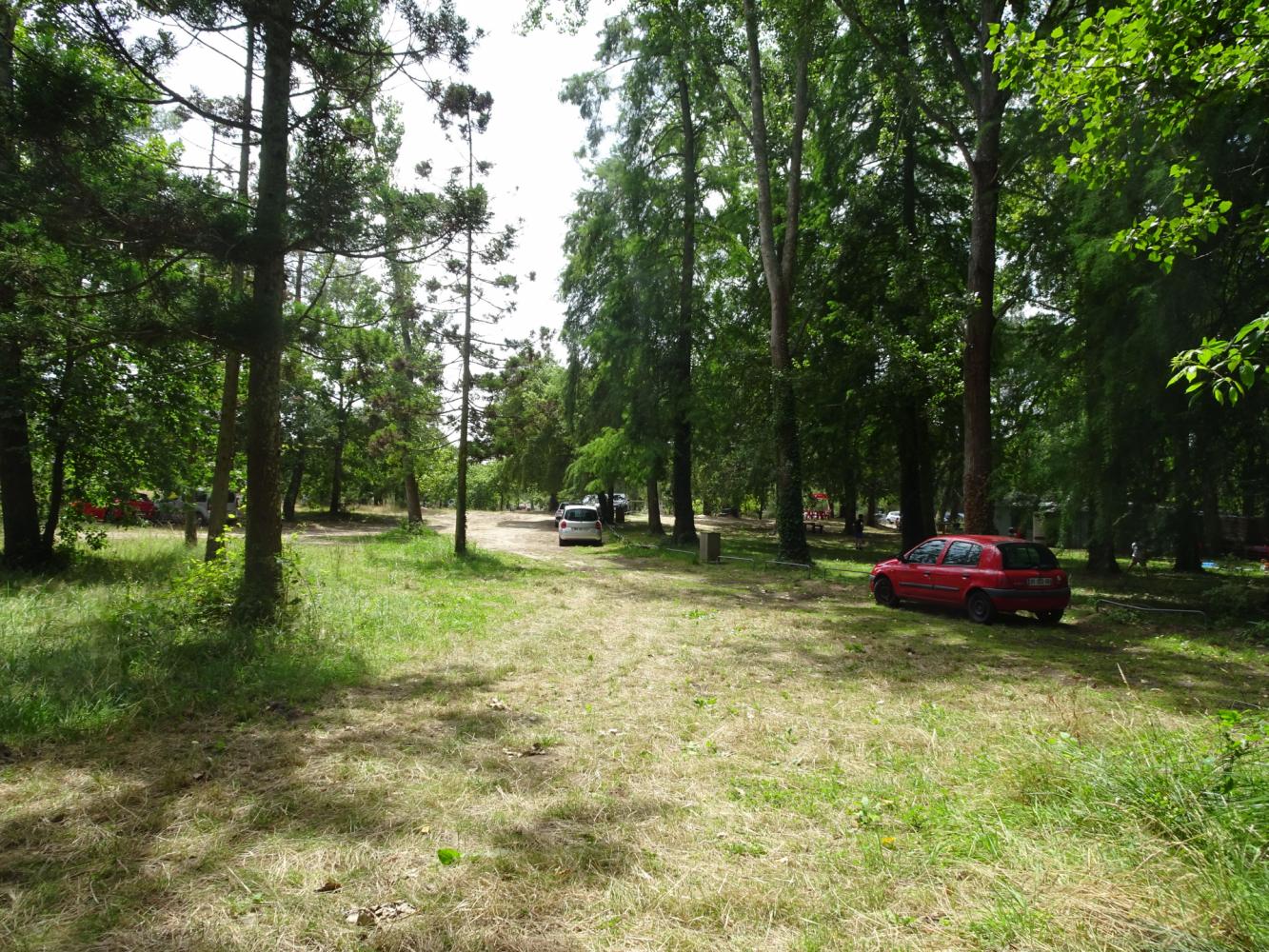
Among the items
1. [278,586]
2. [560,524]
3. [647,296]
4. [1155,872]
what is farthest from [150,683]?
[560,524]

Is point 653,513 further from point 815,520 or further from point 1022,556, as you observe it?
point 1022,556

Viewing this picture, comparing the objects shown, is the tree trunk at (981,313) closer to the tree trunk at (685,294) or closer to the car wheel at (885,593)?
the car wheel at (885,593)

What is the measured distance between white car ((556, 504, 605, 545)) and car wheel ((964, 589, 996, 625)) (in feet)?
63.9

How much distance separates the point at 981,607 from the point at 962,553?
3.32ft

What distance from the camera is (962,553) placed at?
1266 centimetres

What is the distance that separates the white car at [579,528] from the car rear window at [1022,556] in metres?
20.0

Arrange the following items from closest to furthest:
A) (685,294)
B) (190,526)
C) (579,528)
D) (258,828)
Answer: (258,828), (190,526), (685,294), (579,528)

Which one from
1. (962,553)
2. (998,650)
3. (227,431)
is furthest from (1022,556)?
(227,431)

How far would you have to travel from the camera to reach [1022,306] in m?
20.8

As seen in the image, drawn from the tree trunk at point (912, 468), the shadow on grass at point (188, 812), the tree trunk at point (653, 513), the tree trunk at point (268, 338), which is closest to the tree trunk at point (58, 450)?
the tree trunk at point (268, 338)

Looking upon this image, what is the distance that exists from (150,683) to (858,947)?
21.1ft

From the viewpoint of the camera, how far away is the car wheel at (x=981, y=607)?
39.7 feet

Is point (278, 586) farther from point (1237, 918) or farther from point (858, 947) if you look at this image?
point (1237, 918)

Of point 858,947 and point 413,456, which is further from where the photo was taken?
point 413,456
